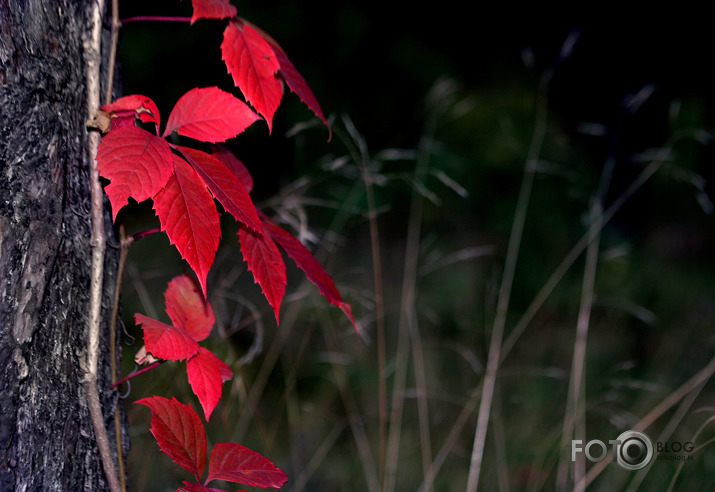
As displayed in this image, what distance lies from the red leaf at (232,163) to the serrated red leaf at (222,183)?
150 millimetres

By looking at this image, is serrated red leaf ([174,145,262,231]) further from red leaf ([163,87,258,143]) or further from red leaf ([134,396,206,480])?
red leaf ([134,396,206,480])

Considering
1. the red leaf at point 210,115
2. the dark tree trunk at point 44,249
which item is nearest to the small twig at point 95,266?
the dark tree trunk at point 44,249

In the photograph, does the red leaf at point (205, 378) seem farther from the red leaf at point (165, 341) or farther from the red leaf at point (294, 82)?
the red leaf at point (294, 82)

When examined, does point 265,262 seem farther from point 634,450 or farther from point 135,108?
point 634,450

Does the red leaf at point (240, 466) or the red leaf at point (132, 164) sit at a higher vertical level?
the red leaf at point (132, 164)

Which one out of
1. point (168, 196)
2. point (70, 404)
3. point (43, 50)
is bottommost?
point (70, 404)

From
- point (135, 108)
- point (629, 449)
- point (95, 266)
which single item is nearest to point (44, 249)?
point (95, 266)

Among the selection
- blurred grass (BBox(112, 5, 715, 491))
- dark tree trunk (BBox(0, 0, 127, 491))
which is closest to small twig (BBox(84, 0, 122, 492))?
dark tree trunk (BBox(0, 0, 127, 491))

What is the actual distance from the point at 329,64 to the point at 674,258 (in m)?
2.17

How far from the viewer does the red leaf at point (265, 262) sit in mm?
657

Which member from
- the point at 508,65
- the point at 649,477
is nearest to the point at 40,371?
the point at 649,477

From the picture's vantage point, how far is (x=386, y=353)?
8.31ft

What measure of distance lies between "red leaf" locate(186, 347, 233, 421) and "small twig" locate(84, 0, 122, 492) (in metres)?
0.10

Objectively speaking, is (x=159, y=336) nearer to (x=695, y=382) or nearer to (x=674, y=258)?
(x=695, y=382)
